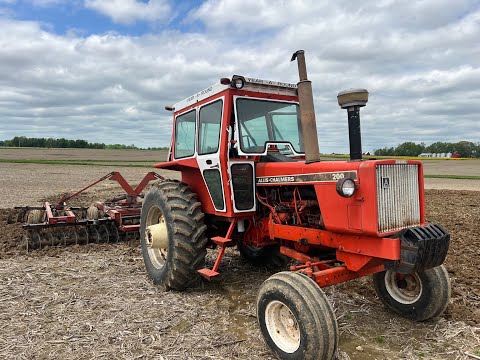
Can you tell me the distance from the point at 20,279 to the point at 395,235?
4.92m

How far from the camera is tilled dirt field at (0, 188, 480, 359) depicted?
146 inches

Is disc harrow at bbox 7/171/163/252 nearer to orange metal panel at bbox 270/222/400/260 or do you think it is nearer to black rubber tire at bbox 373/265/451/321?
orange metal panel at bbox 270/222/400/260

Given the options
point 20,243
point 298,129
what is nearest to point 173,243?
point 298,129

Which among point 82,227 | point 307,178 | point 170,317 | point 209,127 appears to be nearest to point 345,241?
point 307,178

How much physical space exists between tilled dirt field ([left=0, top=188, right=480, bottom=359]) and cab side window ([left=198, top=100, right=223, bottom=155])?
74.0 inches

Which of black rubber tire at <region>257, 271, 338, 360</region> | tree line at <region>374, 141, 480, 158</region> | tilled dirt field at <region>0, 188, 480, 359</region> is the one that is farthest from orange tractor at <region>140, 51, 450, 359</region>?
tree line at <region>374, 141, 480, 158</region>

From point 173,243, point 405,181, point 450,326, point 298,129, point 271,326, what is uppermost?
point 298,129

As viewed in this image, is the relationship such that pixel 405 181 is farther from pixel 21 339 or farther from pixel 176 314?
pixel 21 339

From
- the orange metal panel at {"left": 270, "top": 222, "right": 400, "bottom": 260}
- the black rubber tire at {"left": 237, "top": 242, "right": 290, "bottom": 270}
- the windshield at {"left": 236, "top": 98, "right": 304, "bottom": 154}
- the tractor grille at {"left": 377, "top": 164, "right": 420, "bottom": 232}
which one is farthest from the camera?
the black rubber tire at {"left": 237, "top": 242, "right": 290, "bottom": 270}

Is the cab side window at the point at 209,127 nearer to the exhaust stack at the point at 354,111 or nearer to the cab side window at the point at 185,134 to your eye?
the cab side window at the point at 185,134

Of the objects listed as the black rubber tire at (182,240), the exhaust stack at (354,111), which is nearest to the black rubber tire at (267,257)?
the black rubber tire at (182,240)

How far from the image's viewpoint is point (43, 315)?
4.43 m

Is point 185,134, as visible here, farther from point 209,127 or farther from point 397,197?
point 397,197

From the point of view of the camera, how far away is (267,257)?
6.30 metres
